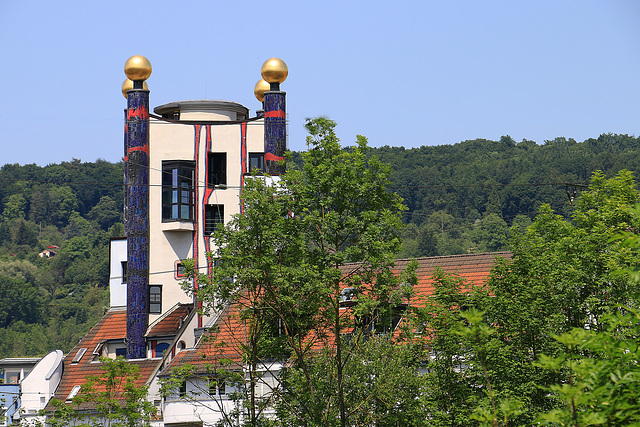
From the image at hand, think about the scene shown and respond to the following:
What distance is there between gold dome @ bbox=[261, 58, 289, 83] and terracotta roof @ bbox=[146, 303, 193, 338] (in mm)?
11680

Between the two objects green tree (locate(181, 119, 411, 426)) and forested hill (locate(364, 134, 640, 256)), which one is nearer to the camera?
green tree (locate(181, 119, 411, 426))

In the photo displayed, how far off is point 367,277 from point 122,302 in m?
29.7

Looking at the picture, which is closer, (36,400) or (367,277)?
(367,277)

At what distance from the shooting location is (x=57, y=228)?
639ft

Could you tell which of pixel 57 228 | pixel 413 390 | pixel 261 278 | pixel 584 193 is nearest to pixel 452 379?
pixel 413 390

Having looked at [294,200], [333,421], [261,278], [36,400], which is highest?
[294,200]

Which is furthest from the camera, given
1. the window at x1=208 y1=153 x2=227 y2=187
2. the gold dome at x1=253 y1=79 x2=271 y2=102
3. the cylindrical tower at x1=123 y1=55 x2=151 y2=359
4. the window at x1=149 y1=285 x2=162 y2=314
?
the gold dome at x1=253 y1=79 x2=271 y2=102

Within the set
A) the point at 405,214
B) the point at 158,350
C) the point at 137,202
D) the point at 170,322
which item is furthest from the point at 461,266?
the point at 405,214

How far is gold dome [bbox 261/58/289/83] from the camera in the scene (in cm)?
4244

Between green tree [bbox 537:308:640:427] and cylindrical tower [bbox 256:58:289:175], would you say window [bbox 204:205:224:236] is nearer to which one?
cylindrical tower [bbox 256:58:289:175]

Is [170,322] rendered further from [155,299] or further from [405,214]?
[405,214]

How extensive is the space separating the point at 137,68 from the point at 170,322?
1231 cm

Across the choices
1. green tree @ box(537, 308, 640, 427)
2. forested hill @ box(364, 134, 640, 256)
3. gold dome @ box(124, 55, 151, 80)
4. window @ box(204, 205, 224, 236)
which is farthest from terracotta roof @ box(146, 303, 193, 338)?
forested hill @ box(364, 134, 640, 256)

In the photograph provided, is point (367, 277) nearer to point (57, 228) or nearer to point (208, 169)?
point (208, 169)
